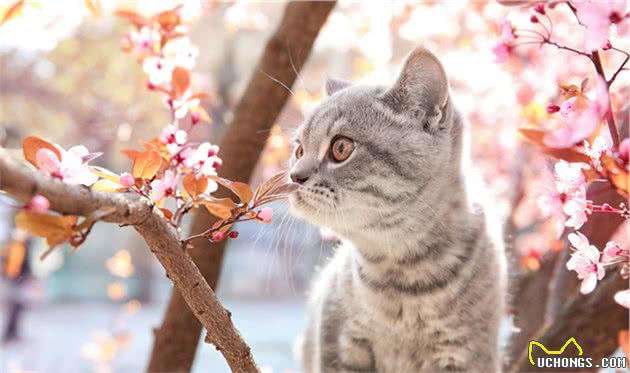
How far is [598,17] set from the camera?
1.74ft

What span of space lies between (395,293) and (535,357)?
1.09 feet

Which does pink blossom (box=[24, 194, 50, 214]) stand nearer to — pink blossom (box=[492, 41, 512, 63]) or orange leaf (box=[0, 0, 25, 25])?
orange leaf (box=[0, 0, 25, 25])

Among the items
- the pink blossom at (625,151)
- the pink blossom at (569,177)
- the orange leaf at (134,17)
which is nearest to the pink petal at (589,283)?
the pink blossom at (569,177)

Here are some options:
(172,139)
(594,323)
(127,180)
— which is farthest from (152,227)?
(594,323)

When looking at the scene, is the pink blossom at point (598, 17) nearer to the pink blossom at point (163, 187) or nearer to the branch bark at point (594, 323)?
the pink blossom at point (163, 187)

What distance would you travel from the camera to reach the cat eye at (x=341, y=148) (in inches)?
41.0

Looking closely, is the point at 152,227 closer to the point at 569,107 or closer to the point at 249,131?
the point at 569,107

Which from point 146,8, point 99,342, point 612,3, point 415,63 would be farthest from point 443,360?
point 99,342

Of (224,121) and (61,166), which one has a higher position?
(224,121)

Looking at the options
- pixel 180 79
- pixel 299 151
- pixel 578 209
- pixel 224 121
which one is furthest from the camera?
pixel 224 121

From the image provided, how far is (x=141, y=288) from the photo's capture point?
15.3 feet

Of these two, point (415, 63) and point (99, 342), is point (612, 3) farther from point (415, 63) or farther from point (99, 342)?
point (99, 342)

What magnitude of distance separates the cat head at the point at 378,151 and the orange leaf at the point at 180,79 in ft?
0.72

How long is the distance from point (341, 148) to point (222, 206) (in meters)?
0.43
